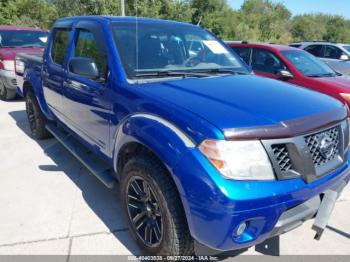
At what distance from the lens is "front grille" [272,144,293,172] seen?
2.24 meters

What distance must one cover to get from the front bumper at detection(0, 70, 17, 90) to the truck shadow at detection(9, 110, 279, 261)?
2.97 meters

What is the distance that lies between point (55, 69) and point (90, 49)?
2.99 ft

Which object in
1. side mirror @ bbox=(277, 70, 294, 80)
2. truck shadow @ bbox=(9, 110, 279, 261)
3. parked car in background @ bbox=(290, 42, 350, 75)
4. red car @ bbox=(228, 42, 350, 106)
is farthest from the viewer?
parked car in background @ bbox=(290, 42, 350, 75)

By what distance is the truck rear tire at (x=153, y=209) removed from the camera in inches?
94.5

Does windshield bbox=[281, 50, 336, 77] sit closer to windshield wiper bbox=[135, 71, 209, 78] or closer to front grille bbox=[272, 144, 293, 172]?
windshield wiper bbox=[135, 71, 209, 78]

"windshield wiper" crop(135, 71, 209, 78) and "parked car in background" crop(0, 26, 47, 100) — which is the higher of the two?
"windshield wiper" crop(135, 71, 209, 78)

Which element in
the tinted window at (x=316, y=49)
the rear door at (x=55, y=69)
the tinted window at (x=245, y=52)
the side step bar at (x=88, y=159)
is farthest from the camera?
the tinted window at (x=316, y=49)

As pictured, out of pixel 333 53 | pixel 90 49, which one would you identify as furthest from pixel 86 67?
pixel 333 53

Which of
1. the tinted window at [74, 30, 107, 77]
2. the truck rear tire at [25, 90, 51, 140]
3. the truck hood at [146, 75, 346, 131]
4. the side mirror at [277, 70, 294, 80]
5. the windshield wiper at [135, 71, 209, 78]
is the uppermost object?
the tinted window at [74, 30, 107, 77]

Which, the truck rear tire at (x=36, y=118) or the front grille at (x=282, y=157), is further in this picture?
the truck rear tire at (x=36, y=118)

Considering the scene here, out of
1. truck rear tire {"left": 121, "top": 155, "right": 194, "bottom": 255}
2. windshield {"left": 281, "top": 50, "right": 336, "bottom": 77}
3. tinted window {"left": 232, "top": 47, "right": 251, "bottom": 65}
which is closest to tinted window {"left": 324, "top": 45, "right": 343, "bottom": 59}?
windshield {"left": 281, "top": 50, "right": 336, "bottom": 77}

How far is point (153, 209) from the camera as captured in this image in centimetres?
269

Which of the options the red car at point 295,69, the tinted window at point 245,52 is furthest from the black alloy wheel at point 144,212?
the tinted window at point 245,52

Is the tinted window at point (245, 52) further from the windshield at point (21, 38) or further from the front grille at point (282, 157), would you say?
the front grille at point (282, 157)
